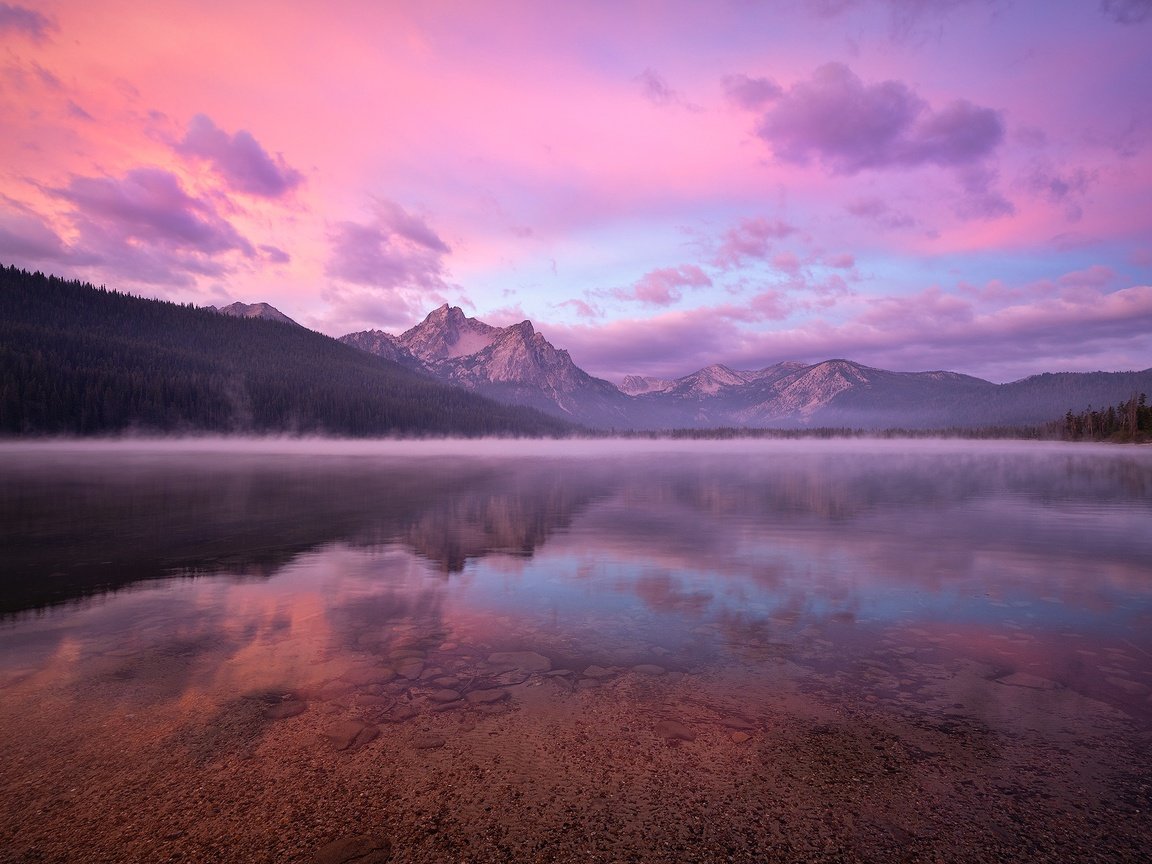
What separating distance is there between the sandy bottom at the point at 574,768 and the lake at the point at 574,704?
5cm

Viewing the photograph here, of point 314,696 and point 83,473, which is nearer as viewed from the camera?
point 314,696

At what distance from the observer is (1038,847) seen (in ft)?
22.6

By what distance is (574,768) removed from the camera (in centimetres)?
870

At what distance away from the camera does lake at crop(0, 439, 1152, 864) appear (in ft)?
23.7

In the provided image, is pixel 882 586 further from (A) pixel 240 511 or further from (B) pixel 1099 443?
(B) pixel 1099 443

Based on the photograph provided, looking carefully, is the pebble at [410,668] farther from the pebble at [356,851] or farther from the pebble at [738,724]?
the pebble at [738,724]

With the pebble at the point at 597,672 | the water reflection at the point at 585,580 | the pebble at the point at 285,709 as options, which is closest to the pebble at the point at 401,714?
the pebble at the point at 285,709

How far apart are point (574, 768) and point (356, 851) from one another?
3.20 meters

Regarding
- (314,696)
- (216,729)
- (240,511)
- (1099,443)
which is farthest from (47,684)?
(1099,443)

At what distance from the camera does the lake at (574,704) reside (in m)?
7.23

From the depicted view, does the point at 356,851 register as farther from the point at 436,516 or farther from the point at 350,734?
the point at 436,516

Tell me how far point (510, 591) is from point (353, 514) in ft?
79.5

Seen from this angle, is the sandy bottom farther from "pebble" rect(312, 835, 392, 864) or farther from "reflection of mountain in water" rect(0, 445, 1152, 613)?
"reflection of mountain in water" rect(0, 445, 1152, 613)

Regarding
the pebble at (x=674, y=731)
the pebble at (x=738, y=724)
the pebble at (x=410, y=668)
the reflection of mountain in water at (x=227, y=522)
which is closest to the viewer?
the pebble at (x=674, y=731)
